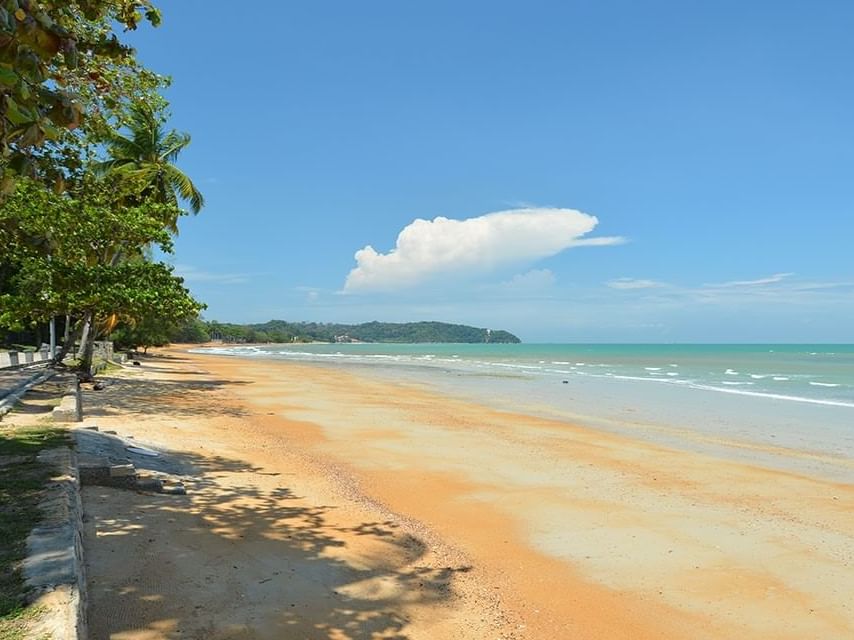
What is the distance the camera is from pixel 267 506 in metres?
7.02

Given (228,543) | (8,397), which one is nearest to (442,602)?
(228,543)

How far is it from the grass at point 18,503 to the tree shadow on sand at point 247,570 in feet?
1.83

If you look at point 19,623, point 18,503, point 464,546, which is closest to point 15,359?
point 18,503

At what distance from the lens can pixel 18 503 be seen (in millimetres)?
4785

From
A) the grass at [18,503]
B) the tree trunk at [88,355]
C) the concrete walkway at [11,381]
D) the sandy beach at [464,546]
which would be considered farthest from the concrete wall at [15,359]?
the grass at [18,503]

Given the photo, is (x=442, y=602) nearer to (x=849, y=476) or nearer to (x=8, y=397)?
(x=849, y=476)

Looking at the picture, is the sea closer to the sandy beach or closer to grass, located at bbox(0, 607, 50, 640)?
the sandy beach

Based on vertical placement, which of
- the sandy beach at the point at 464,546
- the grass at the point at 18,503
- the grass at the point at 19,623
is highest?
the grass at the point at 18,503

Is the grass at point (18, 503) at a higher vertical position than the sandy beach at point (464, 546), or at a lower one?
higher

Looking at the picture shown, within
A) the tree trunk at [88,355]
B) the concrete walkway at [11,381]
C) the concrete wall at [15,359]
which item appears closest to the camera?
the concrete walkway at [11,381]

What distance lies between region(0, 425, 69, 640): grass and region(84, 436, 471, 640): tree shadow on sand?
0.56m

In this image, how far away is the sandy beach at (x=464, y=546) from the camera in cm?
448

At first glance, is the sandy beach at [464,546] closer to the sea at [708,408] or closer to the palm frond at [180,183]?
the sea at [708,408]

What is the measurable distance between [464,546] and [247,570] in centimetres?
212
